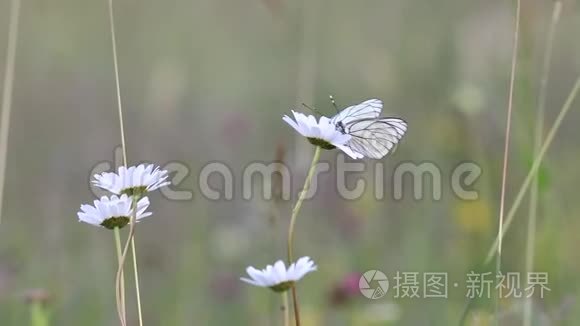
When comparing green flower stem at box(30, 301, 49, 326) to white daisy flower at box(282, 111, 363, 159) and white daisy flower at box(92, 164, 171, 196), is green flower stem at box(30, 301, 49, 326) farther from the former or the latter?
white daisy flower at box(282, 111, 363, 159)

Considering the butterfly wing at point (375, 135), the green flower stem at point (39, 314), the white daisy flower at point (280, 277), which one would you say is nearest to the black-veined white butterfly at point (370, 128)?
the butterfly wing at point (375, 135)

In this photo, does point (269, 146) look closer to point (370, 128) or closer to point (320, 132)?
point (370, 128)

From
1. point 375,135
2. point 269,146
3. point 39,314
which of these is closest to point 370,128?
point 375,135

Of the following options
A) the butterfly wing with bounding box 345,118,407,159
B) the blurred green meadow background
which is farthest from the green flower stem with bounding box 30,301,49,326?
the butterfly wing with bounding box 345,118,407,159

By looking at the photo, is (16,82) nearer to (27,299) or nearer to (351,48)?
(351,48)

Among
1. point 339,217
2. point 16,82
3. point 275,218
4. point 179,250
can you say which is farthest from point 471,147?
point 16,82

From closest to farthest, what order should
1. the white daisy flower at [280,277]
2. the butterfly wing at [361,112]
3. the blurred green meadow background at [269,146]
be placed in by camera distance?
the white daisy flower at [280,277] < the butterfly wing at [361,112] < the blurred green meadow background at [269,146]

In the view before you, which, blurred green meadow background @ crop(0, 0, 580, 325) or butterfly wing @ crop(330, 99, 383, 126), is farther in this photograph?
blurred green meadow background @ crop(0, 0, 580, 325)

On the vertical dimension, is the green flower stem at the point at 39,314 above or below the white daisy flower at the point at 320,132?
below

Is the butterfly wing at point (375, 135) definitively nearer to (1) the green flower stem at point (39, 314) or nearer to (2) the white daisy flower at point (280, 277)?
(2) the white daisy flower at point (280, 277)
